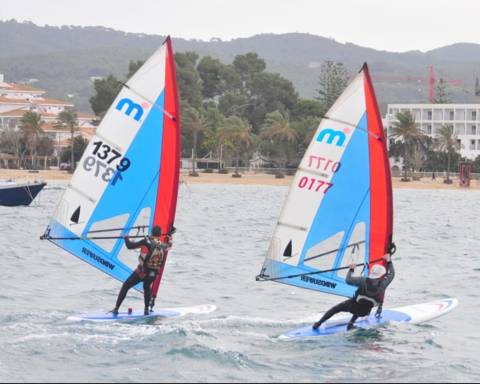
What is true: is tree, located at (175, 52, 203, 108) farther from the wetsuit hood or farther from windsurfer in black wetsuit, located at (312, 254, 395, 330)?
the wetsuit hood

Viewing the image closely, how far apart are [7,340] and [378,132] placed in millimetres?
6318

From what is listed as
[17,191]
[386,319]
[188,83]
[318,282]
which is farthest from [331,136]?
[188,83]

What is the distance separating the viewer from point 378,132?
15641mm

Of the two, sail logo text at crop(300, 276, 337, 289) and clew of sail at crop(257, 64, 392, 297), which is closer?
clew of sail at crop(257, 64, 392, 297)

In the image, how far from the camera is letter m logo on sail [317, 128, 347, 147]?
15.5 m

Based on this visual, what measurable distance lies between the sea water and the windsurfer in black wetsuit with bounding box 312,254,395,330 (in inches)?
16.8

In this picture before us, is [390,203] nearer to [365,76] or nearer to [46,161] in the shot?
[365,76]

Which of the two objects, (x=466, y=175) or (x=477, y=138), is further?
(x=477, y=138)

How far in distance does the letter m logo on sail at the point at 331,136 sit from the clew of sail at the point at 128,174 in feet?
7.42

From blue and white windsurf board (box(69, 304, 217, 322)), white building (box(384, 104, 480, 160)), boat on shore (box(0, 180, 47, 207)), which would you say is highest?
white building (box(384, 104, 480, 160))

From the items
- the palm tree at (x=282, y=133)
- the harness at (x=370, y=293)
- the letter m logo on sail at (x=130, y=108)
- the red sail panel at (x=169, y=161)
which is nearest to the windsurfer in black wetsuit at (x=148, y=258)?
the red sail panel at (x=169, y=161)

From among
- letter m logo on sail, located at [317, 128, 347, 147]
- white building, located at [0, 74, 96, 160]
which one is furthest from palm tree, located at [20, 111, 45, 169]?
letter m logo on sail, located at [317, 128, 347, 147]

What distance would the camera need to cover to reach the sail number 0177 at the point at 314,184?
1573 centimetres

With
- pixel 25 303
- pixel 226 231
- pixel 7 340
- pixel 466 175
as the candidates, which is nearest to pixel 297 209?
pixel 7 340
